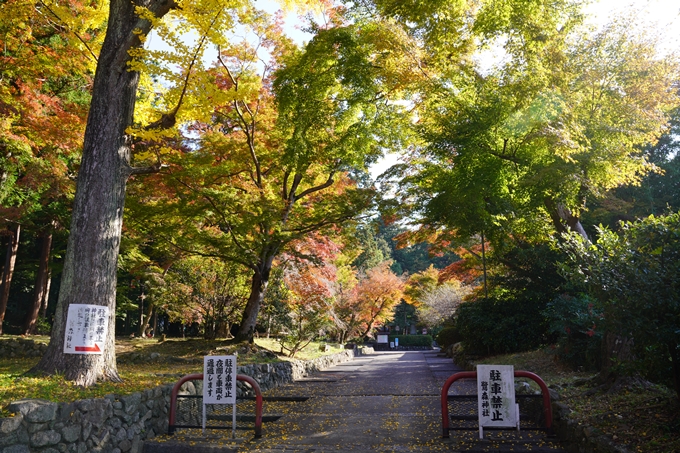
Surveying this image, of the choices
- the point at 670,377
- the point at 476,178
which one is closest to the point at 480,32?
the point at 476,178

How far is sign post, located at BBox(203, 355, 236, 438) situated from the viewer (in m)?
6.16

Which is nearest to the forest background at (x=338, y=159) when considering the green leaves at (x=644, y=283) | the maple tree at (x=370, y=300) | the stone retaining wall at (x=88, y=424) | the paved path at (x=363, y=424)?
the green leaves at (x=644, y=283)

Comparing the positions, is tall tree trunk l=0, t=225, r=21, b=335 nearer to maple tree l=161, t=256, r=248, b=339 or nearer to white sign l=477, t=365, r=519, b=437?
maple tree l=161, t=256, r=248, b=339

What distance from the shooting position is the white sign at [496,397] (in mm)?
5555

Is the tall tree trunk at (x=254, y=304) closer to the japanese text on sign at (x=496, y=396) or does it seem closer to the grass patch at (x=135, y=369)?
the grass patch at (x=135, y=369)

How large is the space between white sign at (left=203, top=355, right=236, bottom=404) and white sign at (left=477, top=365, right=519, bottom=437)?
3280 mm

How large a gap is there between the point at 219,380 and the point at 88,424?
65.9 inches

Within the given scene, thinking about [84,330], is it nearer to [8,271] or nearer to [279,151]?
[279,151]

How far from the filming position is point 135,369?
29.2 ft

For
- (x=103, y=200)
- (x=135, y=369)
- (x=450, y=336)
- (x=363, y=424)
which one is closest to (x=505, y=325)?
(x=363, y=424)

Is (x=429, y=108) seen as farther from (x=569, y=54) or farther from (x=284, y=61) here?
(x=284, y=61)

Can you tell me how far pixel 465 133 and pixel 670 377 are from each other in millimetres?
4771

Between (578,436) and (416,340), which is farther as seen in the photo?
(416,340)

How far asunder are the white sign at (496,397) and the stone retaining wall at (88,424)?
4257 mm
